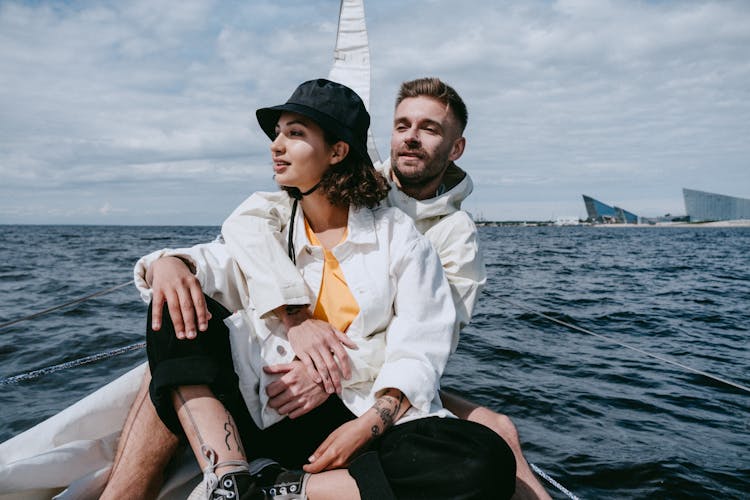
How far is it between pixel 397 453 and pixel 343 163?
1.28 meters

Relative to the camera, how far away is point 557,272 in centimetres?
1859

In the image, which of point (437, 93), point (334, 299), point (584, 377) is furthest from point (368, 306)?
point (584, 377)

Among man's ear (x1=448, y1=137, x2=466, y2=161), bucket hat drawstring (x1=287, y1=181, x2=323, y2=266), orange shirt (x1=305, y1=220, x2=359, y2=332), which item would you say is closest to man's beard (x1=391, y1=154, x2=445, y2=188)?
man's ear (x1=448, y1=137, x2=466, y2=161)

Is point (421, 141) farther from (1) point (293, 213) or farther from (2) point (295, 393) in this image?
(2) point (295, 393)

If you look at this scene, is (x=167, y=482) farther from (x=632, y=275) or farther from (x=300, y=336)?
(x=632, y=275)

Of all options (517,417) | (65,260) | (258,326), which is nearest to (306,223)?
(258,326)

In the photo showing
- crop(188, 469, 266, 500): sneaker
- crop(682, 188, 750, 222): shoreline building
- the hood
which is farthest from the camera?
crop(682, 188, 750, 222): shoreline building

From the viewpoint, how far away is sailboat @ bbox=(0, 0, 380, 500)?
1.88 metres

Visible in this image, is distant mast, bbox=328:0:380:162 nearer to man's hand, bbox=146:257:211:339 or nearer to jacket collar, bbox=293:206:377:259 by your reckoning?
jacket collar, bbox=293:206:377:259

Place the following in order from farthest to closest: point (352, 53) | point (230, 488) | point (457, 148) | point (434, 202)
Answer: point (352, 53), point (457, 148), point (434, 202), point (230, 488)

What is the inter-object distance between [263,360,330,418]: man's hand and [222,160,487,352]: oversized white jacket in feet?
0.89

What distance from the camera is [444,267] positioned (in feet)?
8.46

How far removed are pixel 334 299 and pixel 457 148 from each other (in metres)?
1.45

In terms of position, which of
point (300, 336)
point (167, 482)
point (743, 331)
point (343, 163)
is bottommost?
point (743, 331)
